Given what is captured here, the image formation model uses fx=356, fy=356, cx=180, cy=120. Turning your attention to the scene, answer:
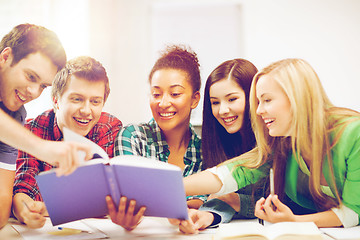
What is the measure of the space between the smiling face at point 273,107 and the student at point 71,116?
18.8 inches

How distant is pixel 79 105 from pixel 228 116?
46 centimetres

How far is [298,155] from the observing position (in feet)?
3.25

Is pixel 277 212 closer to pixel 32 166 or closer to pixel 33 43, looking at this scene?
pixel 32 166

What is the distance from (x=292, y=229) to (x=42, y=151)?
1.83 feet

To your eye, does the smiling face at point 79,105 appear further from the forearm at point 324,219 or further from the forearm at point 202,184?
the forearm at point 324,219

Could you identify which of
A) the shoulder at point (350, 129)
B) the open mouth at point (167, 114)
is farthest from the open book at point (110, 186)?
the shoulder at point (350, 129)

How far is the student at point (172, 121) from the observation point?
1.15 m

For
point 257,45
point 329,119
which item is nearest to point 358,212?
point 329,119

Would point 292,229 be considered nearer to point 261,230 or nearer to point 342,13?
point 261,230

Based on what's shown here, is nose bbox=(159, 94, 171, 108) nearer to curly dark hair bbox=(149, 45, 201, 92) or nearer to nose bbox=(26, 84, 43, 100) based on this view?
curly dark hair bbox=(149, 45, 201, 92)

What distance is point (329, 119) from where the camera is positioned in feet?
3.14

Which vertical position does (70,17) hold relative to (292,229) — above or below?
above

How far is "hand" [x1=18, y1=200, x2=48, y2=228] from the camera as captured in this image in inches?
36.0

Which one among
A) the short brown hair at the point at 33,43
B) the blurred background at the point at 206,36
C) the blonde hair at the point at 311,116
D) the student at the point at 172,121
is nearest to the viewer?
the blonde hair at the point at 311,116
